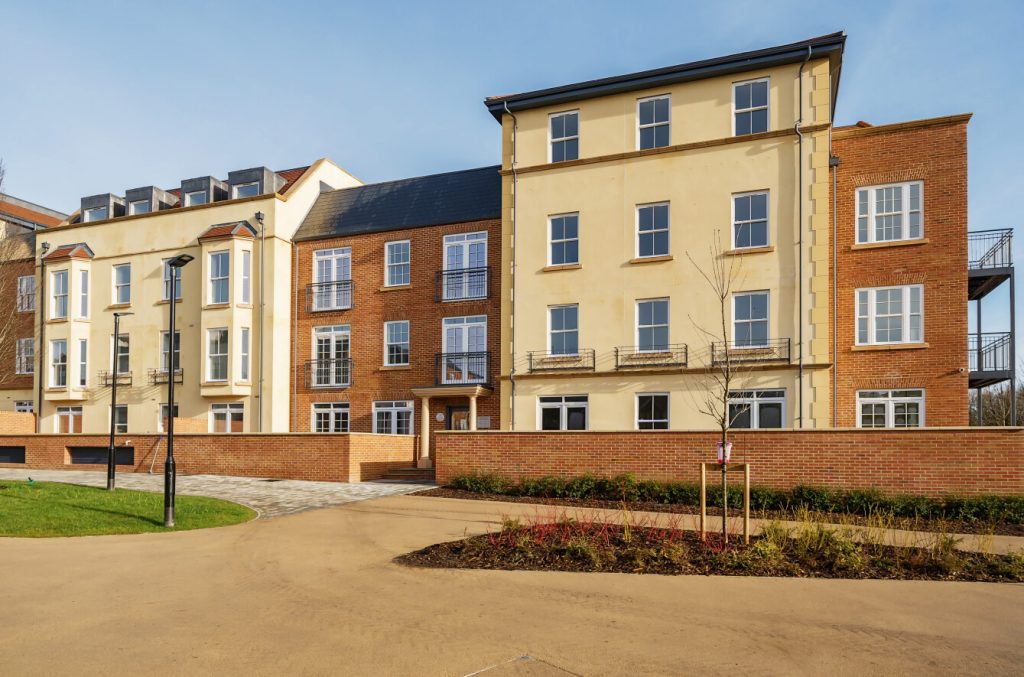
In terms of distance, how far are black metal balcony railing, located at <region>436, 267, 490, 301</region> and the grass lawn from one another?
38.6 feet

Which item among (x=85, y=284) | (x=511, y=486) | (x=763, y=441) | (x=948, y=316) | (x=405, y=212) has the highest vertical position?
(x=405, y=212)

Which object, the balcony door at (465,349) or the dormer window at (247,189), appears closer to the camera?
the balcony door at (465,349)

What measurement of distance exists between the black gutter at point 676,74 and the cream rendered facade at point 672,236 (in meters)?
0.22

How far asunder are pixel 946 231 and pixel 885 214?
1541 mm

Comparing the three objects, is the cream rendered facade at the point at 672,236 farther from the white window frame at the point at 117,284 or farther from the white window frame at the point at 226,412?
the white window frame at the point at 117,284

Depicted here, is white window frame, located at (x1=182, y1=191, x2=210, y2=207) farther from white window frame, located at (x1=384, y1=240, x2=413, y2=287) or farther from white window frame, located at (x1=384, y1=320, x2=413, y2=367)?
white window frame, located at (x1=384, y1=320, x2=413, y2=367)

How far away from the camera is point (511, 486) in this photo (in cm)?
1794

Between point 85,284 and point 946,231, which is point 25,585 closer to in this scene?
point 946,231

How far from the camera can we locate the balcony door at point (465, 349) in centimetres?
2555

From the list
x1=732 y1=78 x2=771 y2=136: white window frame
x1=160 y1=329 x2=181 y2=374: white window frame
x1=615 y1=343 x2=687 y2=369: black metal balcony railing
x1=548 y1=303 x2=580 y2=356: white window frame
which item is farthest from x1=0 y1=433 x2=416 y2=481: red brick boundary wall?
x1=732 y1=78 x2=771 y2=136: white window frame

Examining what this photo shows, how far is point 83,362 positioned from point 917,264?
30565mm

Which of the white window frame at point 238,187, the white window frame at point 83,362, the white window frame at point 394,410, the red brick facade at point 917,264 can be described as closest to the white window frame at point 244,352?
the white window frame at point 394,410

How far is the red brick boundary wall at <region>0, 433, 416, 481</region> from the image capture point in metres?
21.1

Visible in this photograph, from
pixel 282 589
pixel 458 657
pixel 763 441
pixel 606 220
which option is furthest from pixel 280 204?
pixel 458 657
